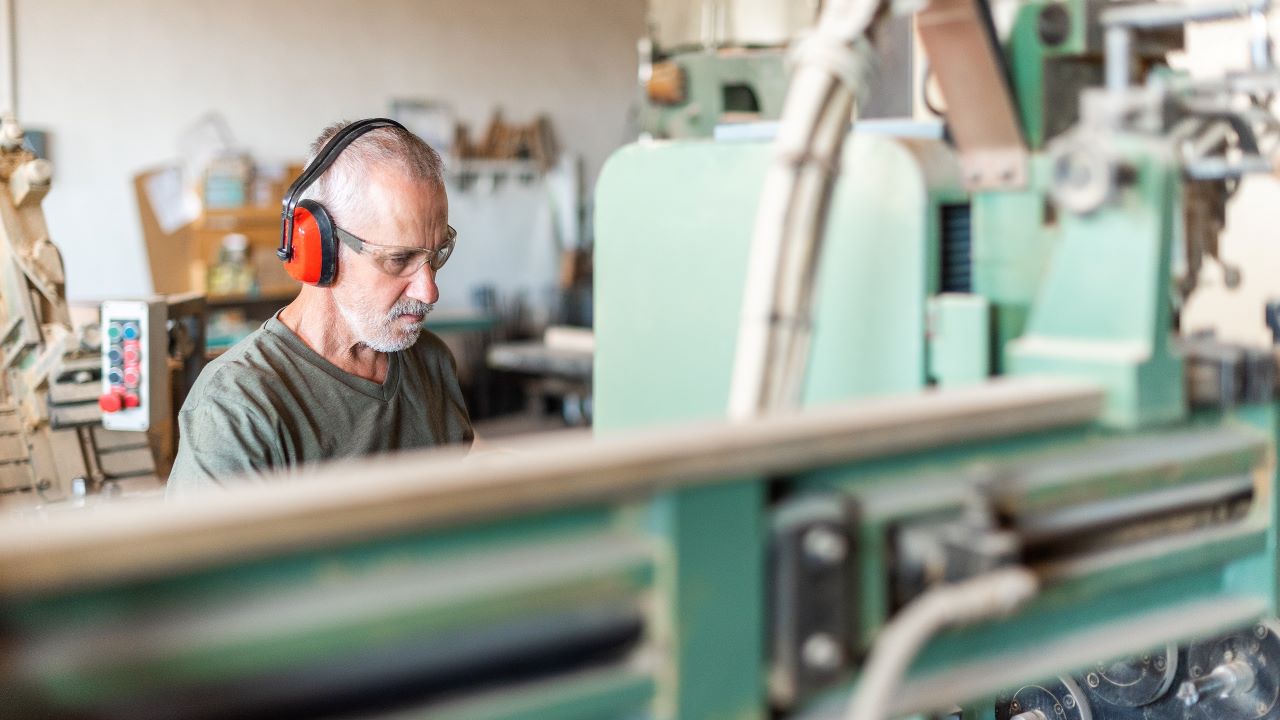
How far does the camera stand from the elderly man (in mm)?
1721

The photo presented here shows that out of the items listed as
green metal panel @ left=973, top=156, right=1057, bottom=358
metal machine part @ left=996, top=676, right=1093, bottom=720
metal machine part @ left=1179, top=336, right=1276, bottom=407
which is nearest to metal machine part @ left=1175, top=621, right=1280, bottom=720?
metal machine part @ left=996, top=676, right=1093, bottom=720

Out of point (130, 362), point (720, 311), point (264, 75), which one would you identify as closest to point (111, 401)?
point (130, 362)

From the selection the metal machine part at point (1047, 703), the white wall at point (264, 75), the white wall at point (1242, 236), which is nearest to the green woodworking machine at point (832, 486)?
the metal machine part at point (1047, 703)

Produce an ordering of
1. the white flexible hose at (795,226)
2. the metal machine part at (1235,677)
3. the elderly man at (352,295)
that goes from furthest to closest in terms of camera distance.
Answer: the elderly man at (352,295) → the metal machine part at (1235,677) → the white flexible hose at (795,226)

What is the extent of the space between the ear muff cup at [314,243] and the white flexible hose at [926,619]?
1.19 meters

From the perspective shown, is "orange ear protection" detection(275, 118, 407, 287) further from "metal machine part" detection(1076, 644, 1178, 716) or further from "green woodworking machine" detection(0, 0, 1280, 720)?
"metal machine part" detection(1076, 644, 1178, 716)

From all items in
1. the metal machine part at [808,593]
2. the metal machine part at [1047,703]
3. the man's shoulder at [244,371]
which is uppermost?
the man's shoulder at [244,371]

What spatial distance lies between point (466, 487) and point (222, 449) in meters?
1.05

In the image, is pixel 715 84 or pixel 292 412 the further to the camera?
pixel 715 84

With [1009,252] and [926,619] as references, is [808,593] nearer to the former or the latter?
[926,619]

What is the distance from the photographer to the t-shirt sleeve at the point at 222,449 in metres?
1.54

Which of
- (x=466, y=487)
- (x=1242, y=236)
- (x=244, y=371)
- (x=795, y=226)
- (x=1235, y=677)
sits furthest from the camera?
(x=1242, y=236)

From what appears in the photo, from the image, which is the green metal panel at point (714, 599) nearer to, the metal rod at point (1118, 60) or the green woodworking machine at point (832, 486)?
the green woodworking machine at point (832, 486)

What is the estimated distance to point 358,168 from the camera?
176 centimetres
